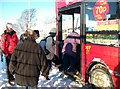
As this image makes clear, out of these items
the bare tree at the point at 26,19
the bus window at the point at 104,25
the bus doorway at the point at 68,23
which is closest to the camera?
the bus window at the point at 104,25

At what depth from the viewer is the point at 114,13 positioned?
17.2ft

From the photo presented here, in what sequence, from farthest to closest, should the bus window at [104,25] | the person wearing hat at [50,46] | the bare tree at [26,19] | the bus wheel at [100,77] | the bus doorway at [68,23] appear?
1. the bare tree at [26,19]
2. the person wearing hat at [50,46]
3. the bus doorway at [68,23]
4. the bus wheel at [100,77]
5. the bus window at [104,25]

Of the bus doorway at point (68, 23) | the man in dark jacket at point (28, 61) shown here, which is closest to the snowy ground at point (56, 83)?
the bus doorway at point (68, 23)

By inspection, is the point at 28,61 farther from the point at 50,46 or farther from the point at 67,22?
the point at 67,22

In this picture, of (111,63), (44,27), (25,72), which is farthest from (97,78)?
(44,27)

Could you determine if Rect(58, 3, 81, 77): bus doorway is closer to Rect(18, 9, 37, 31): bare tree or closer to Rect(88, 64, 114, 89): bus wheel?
Rect(88, 64, 114, 89): bus wheel

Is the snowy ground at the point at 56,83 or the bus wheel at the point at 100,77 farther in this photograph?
the snowy ground at the point at 56,83

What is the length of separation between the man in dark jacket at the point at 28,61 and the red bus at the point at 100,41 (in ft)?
5.31

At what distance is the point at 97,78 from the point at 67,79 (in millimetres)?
1408

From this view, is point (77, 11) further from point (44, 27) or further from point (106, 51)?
point (44, 27)

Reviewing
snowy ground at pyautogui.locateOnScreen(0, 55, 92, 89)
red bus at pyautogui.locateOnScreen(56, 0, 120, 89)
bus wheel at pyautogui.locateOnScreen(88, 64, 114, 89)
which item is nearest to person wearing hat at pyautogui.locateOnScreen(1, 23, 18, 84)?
snowy ground at pyautogui.locateOnScreen(0, 55, 92, 89)

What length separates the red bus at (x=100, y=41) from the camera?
5.22 meters

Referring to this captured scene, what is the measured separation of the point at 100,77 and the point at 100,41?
0.81 meters

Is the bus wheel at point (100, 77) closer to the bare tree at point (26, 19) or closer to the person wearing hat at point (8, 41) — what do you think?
the person wearing hat at point (8, 41)
